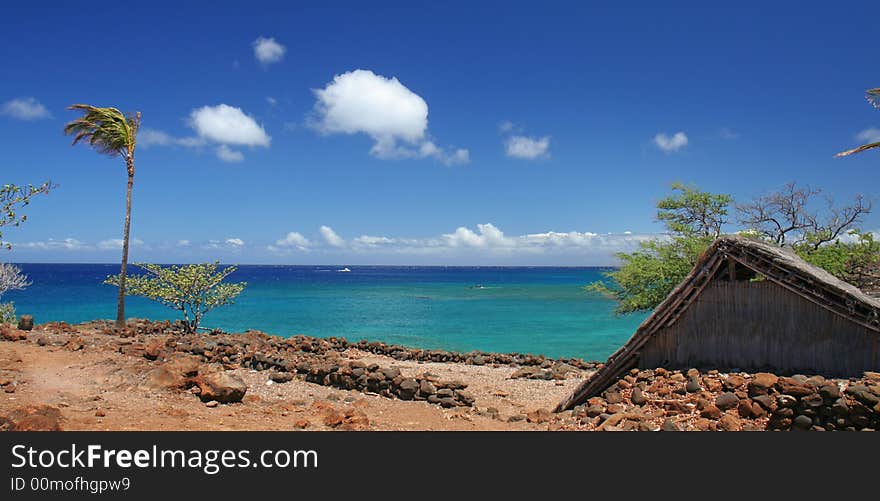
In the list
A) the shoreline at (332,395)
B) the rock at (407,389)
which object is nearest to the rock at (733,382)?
the shoreline at (332,395)

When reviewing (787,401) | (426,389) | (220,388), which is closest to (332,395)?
(426,389)

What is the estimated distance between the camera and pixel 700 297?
377 inches

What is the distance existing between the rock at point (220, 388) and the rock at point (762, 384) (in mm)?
8967

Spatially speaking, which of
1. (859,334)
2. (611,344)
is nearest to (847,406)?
(859,334)

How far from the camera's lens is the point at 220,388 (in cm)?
1066

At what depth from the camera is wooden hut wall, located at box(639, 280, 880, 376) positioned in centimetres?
841

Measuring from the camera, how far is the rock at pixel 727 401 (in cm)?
805

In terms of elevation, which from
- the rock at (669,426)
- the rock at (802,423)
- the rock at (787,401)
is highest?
the rock at (787,401)

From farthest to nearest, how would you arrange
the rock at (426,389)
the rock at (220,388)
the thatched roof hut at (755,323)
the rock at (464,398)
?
the rock at (426,389) < the rock at (464,398) < the rock at (220,388) < the thatched roof hut at (755,323)

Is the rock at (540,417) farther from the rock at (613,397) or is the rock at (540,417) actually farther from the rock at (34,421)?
the rock at (34,421)

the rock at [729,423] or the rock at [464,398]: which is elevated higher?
the rock at [729,423]

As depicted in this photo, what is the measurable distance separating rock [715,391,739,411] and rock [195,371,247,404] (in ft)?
27.9
